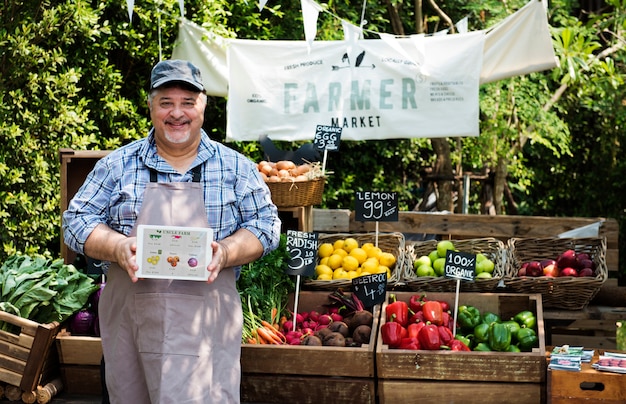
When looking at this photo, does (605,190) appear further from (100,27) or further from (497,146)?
(100,27)

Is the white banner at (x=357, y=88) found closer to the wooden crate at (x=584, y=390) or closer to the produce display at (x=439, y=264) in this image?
the produce display at (x=439, y=264)

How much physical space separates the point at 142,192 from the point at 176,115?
11.7 inches

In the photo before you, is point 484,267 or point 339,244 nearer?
point 484,267

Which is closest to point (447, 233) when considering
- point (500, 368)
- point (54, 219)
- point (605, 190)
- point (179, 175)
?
point (500, 368)

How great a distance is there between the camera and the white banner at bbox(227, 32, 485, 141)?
631 cm

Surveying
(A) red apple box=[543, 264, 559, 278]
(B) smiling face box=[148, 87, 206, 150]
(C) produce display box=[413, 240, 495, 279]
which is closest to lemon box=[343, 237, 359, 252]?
(C) produce display box=[413, 240, 495, 279]

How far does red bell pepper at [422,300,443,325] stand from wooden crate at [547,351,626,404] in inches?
31.4

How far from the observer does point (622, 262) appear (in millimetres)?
9141

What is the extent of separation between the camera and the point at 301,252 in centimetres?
468

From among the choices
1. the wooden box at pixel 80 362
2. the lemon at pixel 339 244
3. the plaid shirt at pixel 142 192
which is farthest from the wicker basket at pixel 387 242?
the plaid shirt at pixel 142 192

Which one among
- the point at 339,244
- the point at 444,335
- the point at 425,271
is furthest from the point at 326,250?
the point at 444,335

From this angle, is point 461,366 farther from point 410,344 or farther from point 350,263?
point 350,263

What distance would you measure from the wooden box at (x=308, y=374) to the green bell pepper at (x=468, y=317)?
621 mm

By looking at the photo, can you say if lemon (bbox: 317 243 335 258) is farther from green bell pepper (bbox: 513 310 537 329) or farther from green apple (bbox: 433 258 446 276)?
green bell pepper (bbox: 513 310 537 329)
